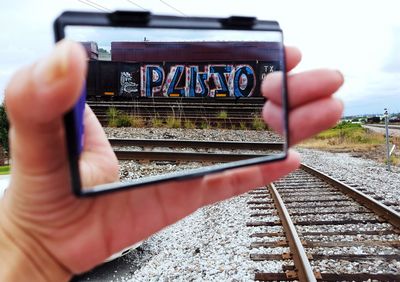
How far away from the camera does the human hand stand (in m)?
0.83

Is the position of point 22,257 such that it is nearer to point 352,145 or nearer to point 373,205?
point 373,205

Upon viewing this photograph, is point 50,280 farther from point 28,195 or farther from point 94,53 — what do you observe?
point 94,53

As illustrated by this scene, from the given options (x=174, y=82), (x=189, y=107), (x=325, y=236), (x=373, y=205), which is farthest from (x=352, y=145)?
(x=174, y=82)

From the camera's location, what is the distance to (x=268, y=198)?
707cm

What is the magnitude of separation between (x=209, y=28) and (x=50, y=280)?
25.4 inches

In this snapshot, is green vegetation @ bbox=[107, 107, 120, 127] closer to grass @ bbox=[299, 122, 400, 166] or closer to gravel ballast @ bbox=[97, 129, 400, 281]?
gravel ballast @ bbox=[97, 129, 400, 281]

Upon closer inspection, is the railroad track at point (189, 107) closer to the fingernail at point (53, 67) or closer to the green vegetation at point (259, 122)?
the green vegetation at point (259, 122)

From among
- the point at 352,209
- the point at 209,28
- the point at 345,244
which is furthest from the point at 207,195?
the point at 352,209

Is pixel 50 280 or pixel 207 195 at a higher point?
pixel 207 195

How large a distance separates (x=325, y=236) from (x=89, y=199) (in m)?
4.64

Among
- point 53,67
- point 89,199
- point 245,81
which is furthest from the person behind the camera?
point 245,81

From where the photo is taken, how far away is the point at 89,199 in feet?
2.89

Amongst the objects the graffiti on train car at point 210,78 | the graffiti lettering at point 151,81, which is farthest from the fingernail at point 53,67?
the graffiti lettering at point 151,81

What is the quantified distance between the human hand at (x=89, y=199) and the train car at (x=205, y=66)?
10cm
